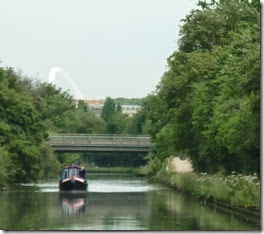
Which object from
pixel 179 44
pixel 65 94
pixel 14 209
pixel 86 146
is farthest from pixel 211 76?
pixel 65 94

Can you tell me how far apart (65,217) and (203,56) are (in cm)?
2398

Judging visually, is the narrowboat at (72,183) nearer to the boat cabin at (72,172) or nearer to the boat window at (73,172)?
the boat cabin at (72,172)

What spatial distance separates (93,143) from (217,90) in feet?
195

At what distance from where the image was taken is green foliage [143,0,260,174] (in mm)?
36688

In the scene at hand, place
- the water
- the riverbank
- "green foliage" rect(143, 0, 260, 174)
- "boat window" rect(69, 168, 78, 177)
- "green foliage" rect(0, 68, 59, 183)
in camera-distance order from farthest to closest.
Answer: "green foliage" rect(0, 68, 59, 183) < "boat window" rect(69, 168, 78, 177) < "green foliage" rect(143, 0, 260, 174) < the riverbank < the water

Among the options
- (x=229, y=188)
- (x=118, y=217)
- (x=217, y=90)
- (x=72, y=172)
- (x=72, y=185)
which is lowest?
(x=118, y=217)

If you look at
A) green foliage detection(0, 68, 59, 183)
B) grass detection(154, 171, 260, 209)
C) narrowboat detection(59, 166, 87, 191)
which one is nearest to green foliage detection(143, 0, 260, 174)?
grass detection(154, 171, 260, 209)

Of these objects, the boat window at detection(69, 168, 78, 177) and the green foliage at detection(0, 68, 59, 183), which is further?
the green foliage at detection(0, 68, 59, 183)

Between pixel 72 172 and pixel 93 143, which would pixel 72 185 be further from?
pixel 93 143

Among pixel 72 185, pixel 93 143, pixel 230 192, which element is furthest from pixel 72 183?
pixel 93 143

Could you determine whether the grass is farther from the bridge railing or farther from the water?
the bridge railing

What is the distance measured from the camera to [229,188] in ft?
130

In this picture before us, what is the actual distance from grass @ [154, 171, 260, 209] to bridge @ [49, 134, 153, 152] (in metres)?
52.2

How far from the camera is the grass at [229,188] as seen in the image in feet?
114
